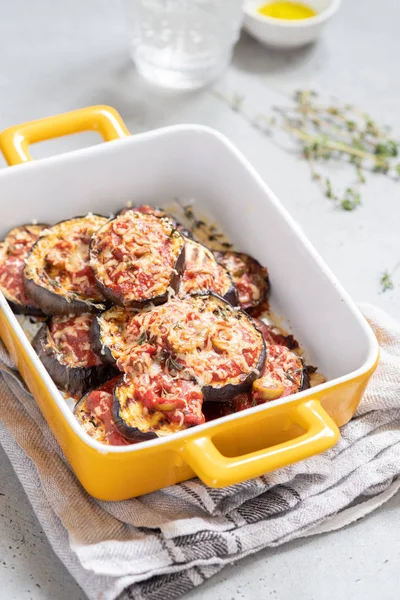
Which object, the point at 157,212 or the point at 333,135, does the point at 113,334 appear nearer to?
the point at 157,212

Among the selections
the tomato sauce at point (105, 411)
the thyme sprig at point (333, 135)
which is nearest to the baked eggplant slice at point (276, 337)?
the tomato sauce at point (105, 411)

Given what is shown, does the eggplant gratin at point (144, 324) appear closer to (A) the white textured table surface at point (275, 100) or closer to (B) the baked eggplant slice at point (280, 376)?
(B) the baked eggplant slice at point (280, 376)

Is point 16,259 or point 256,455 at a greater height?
point 256,455

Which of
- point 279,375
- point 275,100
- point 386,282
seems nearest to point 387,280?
point 386,282

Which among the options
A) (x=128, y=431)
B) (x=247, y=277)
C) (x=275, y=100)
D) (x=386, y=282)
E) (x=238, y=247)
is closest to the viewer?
(x=128, y=431)

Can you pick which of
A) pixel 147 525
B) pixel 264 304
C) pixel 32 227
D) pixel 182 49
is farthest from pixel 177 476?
pixel 182 49

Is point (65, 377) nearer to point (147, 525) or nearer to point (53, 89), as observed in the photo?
point (147, 525)
